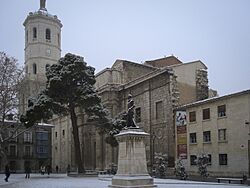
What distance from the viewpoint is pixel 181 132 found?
4206 centimetres

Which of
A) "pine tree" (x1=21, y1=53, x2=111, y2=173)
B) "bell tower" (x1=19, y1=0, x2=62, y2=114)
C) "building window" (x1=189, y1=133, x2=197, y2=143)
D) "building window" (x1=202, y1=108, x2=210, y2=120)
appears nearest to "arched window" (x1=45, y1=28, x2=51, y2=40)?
"bell tower" (x1=19, y1=0, x2=62, y2=114)

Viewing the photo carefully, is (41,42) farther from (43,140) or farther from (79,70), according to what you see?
(79,70)

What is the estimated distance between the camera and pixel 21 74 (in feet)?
142

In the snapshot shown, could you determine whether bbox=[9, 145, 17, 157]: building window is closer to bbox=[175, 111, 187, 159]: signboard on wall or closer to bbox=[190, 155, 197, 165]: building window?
bbox=[175, 111, 187, 159]: signboard on wall

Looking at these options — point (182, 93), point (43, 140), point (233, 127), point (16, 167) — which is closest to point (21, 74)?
point (182, 93)

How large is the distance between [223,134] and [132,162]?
19762mm

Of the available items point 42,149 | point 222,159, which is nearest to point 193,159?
point 222,159

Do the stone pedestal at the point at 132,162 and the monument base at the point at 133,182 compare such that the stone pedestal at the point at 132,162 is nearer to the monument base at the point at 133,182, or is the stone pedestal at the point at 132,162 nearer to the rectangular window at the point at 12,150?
the monument base at the point at 133,182

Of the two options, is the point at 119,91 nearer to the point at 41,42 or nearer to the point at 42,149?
the point at 42,149

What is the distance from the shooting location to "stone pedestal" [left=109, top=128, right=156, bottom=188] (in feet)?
Result: 58.9

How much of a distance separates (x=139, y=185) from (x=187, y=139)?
2353 cm

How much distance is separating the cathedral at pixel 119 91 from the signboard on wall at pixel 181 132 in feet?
3.92

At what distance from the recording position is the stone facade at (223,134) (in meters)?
33.8

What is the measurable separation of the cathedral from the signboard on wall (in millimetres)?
1195
